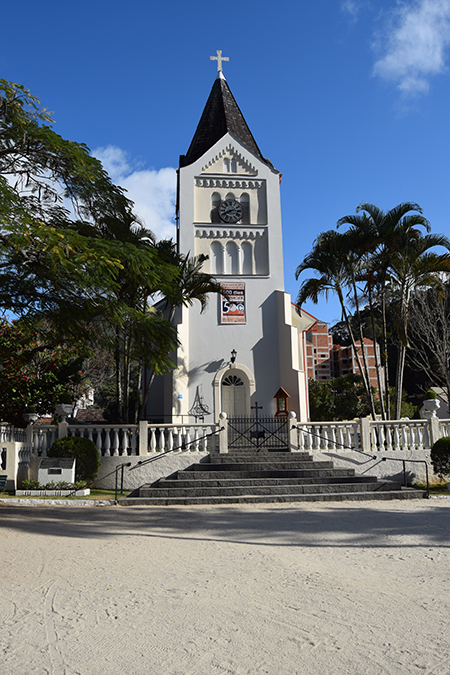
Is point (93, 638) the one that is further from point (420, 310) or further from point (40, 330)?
point (420, 310)

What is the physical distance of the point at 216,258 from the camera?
24375mm

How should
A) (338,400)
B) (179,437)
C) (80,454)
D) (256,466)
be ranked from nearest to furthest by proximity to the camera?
(80,454) < (256,466) < (179,437) < (338,400)

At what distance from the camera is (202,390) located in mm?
22359

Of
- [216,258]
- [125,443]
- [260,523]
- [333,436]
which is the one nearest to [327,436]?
[333,436]

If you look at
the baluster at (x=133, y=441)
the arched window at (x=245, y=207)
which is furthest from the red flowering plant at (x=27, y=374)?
the arched window at (x=245, y=207)

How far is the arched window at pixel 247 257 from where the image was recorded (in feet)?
80.1

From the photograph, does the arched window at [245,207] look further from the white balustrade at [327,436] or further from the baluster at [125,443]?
the baluster at [125,443]

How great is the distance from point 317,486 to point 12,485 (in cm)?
833

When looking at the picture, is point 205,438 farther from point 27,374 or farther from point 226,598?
point 226,598

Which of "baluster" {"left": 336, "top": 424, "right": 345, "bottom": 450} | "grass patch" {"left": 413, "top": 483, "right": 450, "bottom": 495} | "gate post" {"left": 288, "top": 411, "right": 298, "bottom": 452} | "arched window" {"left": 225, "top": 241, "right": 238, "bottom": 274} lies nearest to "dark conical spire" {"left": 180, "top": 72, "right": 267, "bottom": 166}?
"arched window" {"left": 225, "top": 241, "right": 238, "bottom": 274}

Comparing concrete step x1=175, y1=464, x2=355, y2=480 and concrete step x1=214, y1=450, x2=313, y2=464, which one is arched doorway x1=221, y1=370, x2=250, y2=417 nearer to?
concrete step x1=214, y1=450, x2=313, y2=464

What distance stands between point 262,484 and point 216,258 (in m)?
13.2

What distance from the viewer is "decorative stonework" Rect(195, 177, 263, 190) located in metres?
24.8

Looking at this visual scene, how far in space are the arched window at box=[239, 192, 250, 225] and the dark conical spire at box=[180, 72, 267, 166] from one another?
7.87 feet
